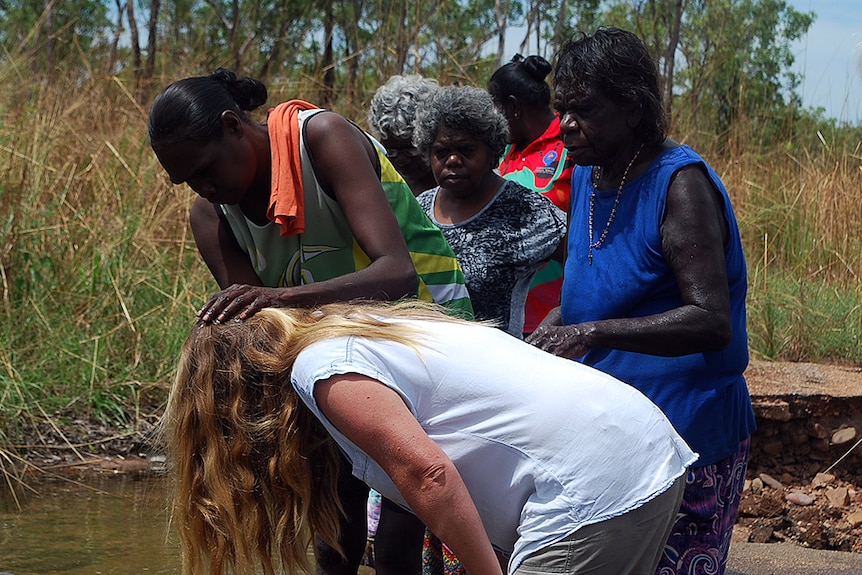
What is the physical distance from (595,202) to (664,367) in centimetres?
41

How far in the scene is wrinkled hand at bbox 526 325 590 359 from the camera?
2.33 meters

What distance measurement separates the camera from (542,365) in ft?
6.74

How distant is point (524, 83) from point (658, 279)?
1990mm

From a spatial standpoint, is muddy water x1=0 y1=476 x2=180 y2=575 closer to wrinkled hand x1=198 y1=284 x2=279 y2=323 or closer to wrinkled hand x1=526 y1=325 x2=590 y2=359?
wrinkled hand x1=198 y1=284 x2=279 y2=323

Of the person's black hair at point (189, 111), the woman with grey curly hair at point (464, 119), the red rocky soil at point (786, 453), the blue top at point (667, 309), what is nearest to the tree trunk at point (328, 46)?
the red rocky soil at point (786, 453)

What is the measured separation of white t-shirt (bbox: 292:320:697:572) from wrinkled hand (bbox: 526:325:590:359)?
279 mm

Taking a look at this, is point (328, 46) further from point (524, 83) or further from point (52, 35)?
point (524, 83)

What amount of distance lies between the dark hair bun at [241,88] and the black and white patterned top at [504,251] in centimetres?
86

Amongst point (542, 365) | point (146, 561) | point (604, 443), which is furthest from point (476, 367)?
point (146, 561)

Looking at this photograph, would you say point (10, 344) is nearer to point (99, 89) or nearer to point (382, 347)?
point (99, 89)

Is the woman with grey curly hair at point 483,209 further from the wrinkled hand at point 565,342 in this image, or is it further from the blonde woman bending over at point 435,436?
the blonde woman bending over at point 435,436

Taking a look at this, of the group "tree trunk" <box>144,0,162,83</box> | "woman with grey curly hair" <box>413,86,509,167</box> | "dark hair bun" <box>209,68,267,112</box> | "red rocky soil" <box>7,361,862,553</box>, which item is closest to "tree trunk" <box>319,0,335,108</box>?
"tree trunk" <box>144,0,162,83</box>

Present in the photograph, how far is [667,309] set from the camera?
2424 millimetres

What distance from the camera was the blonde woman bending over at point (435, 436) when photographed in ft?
6.37
